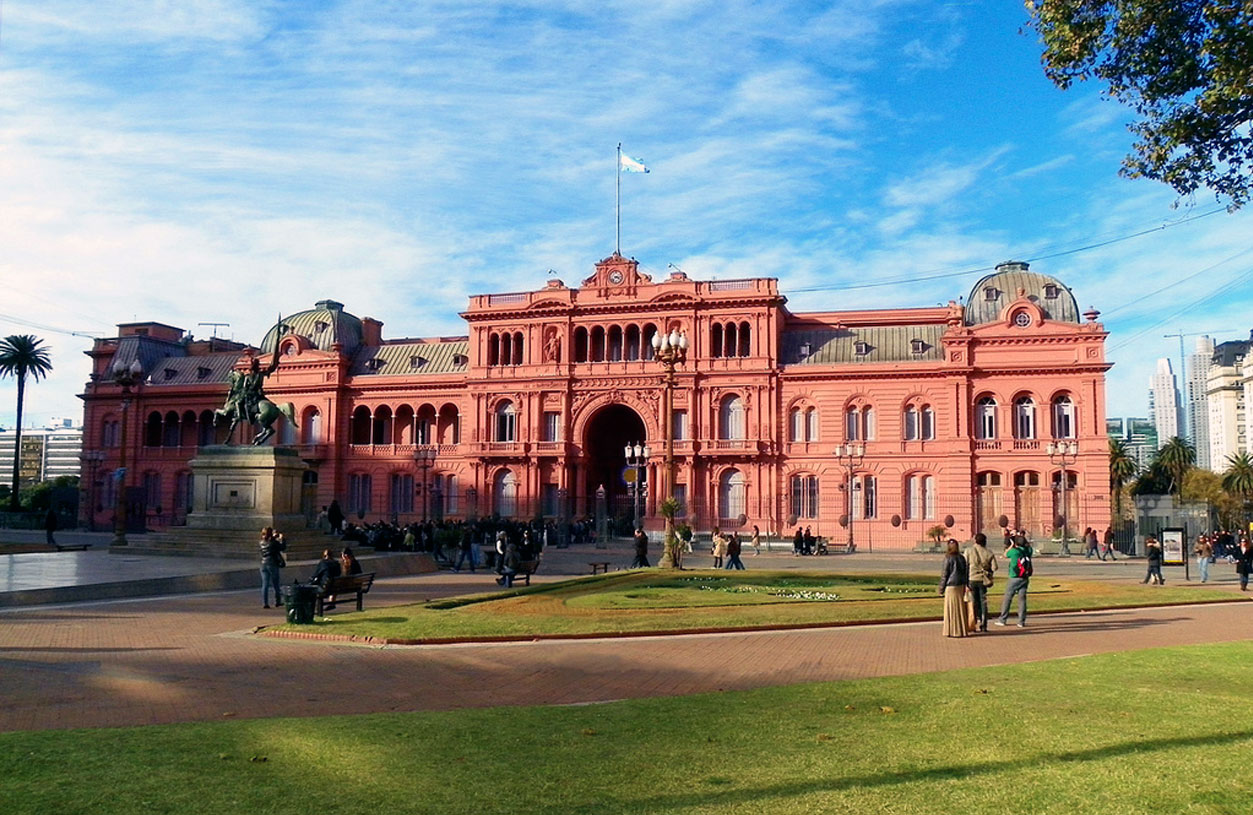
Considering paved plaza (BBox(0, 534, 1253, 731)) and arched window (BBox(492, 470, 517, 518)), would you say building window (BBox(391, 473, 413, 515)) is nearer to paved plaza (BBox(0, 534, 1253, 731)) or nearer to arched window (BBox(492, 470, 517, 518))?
arched window (BBox(492, 470, 517, 518))

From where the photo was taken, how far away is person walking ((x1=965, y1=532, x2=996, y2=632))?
17438 millimetres

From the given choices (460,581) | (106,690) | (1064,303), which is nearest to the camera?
(106,690)

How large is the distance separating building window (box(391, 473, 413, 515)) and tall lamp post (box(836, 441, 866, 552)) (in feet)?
90.2

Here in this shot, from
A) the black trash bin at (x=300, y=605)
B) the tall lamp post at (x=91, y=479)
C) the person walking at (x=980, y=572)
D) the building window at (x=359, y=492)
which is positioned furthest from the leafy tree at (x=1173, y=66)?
the tall lamp post at (x=91, y=479)

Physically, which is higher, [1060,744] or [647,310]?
[647,310]

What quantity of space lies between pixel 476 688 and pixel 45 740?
4.81 meters

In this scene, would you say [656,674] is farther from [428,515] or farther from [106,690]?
[428,515]

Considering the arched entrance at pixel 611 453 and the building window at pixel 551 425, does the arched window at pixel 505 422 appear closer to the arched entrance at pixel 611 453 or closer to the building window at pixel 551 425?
the building window at pixel 551 425

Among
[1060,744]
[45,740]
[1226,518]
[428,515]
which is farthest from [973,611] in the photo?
[1226,518]

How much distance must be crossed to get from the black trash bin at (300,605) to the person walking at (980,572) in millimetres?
11531

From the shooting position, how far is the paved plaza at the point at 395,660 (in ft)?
36.9


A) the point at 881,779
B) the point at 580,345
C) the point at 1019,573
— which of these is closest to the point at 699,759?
the point at 881,779

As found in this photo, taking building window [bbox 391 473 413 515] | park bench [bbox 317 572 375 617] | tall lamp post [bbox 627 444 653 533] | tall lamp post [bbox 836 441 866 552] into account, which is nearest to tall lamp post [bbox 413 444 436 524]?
building window [bbox 391 473 413 515]

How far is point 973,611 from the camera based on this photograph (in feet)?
58.1
